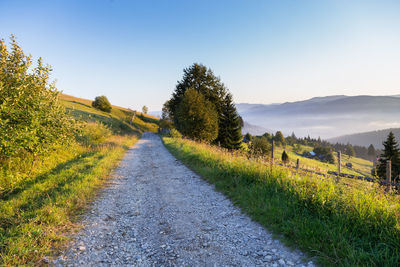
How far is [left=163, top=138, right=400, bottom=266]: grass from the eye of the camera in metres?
3.01

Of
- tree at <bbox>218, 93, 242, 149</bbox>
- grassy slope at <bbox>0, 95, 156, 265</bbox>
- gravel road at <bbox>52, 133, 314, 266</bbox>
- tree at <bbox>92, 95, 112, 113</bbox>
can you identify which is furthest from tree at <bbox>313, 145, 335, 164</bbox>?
grassy slope at <bbox>0, 95, 156, 265</bbox>

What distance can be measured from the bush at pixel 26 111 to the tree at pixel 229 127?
28.9m

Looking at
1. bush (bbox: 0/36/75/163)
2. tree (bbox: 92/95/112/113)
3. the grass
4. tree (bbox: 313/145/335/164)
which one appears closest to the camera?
the grass

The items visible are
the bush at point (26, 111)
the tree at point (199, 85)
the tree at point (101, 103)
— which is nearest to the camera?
the bush at point (26, 111)

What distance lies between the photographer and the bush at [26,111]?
644 cm

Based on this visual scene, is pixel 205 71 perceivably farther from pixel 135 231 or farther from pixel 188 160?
pixel 135 231

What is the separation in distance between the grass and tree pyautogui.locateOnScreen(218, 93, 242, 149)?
1161 inches

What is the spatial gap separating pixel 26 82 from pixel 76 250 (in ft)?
26.0

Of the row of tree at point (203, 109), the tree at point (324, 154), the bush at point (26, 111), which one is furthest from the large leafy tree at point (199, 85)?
the tree at point (324, 154)

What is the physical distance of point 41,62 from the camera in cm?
843

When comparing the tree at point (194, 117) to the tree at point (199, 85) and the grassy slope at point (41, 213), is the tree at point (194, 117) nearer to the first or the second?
the tree at point (199, 85)

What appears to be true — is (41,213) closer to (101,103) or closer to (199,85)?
(199,85)

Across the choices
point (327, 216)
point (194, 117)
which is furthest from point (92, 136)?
point (327, 216)

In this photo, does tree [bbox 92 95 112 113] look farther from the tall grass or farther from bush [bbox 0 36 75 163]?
the tall grass
